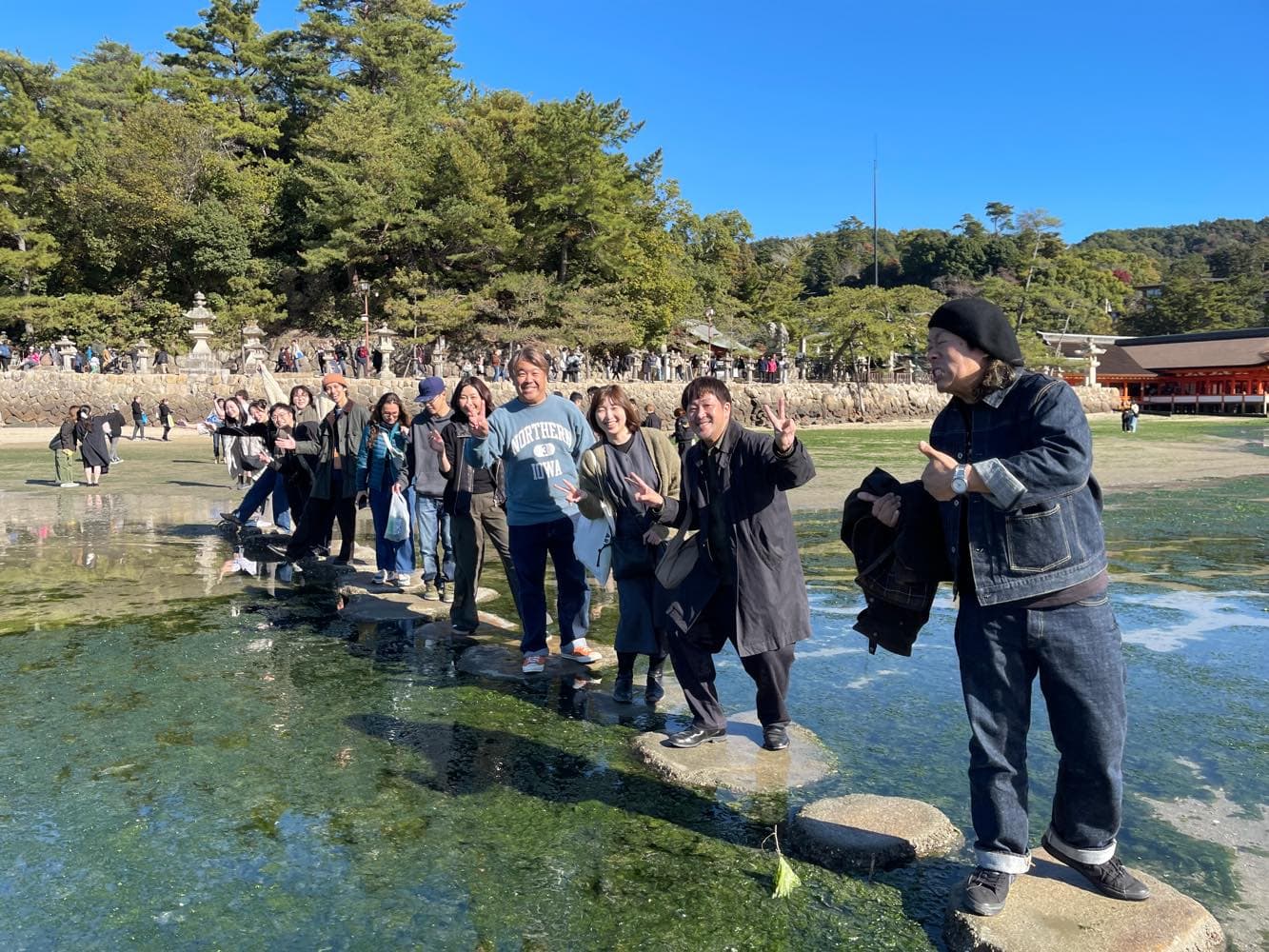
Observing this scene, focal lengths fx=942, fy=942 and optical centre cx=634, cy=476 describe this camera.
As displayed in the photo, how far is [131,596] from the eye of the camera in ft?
24.0

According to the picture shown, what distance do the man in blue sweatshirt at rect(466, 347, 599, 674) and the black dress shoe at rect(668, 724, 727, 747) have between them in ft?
4.57

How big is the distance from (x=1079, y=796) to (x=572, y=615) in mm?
3262

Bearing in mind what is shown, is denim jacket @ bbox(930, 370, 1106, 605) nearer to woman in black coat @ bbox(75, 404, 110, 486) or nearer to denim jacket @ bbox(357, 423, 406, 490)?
denim jacket @ bbox(357, 423, 406, 490)

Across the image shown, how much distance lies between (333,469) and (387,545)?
40.5 inches

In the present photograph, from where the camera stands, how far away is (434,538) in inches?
289

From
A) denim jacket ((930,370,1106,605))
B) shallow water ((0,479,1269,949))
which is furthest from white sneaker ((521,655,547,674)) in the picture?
denim jacket ((930,370,1106,605))

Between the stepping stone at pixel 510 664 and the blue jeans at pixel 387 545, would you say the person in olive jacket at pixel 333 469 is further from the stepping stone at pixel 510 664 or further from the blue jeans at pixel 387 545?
the stepping stone at pixel 510 664

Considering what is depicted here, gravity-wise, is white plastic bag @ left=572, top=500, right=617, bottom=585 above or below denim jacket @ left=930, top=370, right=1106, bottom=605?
below

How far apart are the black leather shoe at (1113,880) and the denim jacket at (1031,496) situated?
0.87 meters

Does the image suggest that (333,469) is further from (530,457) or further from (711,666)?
(711,666)

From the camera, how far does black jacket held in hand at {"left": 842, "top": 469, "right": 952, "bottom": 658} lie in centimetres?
295

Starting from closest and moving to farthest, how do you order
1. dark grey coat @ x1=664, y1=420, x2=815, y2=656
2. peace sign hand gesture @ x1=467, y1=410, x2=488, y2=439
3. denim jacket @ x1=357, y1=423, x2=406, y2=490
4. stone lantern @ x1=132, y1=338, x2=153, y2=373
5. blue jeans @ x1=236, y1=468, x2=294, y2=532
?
dark grey coat @ x1=664, y1=420, x2=815, y2=656
peace sign hand gesture @ x1=467, y1=410, x2=488, y2=439
denim jacket @ x1=357, y1=423, x2=406, y2=490
blue jeans @ x1=236, y1=468, x2=294, y2=532
stone lantern @ x1=132, y1=338, x2=153, y2=373

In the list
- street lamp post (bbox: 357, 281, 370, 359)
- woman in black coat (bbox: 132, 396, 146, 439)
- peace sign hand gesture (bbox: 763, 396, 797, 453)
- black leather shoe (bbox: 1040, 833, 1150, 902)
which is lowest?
black leather shoe (bbox: 1040, 833, 1150, 902)

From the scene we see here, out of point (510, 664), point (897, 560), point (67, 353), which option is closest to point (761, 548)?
point (897, 560)
